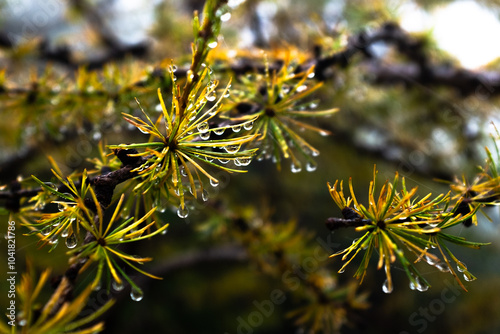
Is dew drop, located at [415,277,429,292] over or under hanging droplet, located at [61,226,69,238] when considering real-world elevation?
under

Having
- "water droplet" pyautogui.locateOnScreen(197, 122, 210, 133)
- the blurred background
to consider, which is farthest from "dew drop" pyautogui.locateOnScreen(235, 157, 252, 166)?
the blurred background

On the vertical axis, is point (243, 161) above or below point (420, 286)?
above

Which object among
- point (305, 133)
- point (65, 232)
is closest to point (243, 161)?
point (65, 232)

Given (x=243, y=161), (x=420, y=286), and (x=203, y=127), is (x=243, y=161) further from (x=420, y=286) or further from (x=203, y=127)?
(x=420, y=286)

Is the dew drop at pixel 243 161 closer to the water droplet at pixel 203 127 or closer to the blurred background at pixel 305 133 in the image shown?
the water droplet at pixel 203 127

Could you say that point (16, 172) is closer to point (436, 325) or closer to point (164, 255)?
point (164, 255)

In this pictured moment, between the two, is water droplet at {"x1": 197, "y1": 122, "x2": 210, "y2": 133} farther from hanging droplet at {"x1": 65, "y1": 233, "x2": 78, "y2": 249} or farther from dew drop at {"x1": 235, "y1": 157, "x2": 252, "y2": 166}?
hanging droplet at {"x1": 65, "y1": 233, "x2": 78, "y2": 249}

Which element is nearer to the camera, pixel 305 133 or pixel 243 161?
pixel 243 161

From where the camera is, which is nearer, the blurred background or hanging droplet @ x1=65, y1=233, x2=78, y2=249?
hanging droplet @ x1=65, y1=233, x2=78, y2=249

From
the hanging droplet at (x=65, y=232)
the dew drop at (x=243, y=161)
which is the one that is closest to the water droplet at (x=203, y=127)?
the dew drop at (x=243, y=161)
